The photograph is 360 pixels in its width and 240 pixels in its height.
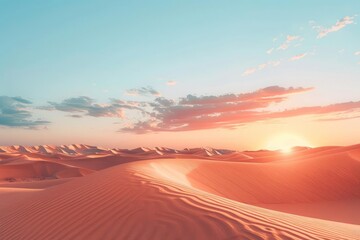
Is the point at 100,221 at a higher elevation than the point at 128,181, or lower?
lower

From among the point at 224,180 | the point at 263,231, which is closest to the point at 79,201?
the point at 263,231

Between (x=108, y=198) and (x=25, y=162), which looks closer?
(x=108, y=198)

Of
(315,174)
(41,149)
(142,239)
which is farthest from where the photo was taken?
(41,149)

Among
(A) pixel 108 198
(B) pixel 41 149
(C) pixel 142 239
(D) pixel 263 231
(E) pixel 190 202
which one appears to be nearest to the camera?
(D) pixel 263 231

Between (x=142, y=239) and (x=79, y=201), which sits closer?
(x=142, y=239)

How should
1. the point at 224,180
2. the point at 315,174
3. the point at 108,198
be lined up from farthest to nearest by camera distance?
the point at 315,174 < the point at 224,180 < the point at 108,198

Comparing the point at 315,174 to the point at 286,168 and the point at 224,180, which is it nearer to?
the point at 286,168

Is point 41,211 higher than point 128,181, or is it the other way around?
point 128,181

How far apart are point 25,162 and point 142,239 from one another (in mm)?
28316

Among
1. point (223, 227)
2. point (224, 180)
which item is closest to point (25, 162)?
point (224, 180)

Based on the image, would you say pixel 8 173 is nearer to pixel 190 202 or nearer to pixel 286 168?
pixel 286 168

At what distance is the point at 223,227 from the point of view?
165 inches

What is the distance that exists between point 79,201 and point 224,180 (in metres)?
8.17

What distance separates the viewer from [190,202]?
17.5 feet
